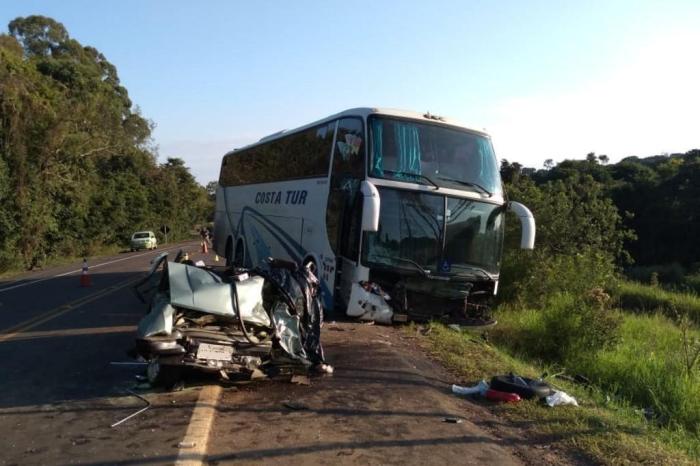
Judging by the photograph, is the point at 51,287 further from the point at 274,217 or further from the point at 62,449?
the point at 62,449

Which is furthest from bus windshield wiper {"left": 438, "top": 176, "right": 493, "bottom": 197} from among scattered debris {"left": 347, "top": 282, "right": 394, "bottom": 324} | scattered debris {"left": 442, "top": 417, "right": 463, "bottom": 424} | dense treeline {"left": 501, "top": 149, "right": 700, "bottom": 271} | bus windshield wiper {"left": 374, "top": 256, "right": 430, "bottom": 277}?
dense treeline {"left": 501, "top": 149, "right": 700, "bottom": 271}

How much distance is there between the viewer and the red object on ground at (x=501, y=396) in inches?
253

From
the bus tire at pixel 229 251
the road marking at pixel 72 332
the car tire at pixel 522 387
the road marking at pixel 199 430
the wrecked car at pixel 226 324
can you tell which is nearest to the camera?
the road marking at pixel 199 430

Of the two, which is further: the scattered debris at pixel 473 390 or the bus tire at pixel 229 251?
the bus tire at pixel 229 251

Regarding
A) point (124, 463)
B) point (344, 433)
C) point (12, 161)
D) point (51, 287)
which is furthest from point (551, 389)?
point (12, 161)

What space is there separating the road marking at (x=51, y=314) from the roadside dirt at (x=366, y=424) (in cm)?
523

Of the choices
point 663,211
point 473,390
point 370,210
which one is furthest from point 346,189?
point 663,211

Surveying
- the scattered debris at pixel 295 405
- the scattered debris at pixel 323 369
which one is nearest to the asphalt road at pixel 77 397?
the scattered debris at pixel 295 405

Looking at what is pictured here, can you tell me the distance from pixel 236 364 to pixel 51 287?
43.2 feet

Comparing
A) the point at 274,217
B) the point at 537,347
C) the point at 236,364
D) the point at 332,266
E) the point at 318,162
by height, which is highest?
the point at 318,162

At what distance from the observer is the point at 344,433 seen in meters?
5.35

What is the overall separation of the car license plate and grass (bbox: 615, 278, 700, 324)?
1669 cm

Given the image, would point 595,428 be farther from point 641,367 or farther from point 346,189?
point 346,189

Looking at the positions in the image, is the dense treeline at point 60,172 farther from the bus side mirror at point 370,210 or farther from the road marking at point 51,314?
the bus side mirror at point 370,210
